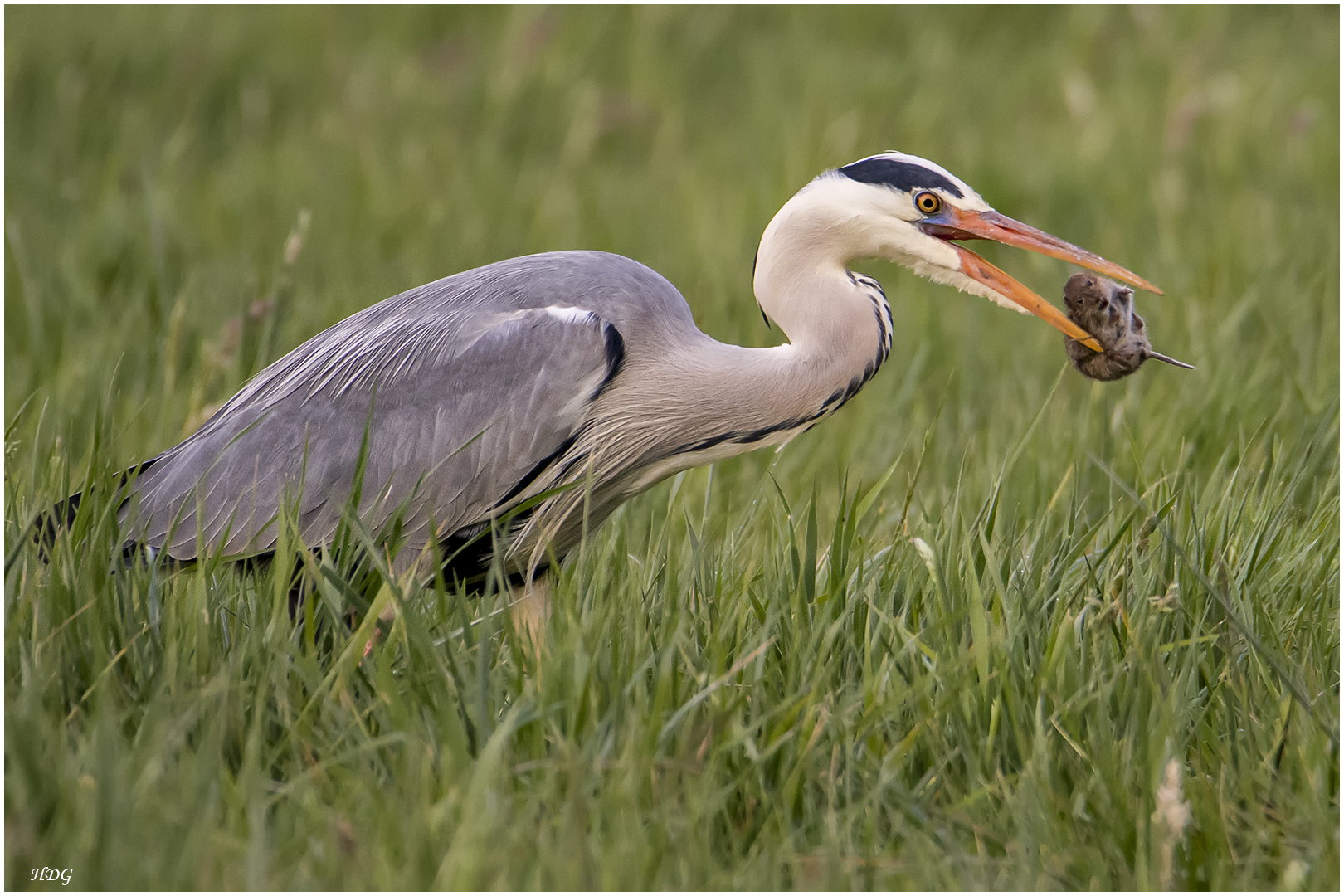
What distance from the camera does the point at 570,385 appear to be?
2994 mm

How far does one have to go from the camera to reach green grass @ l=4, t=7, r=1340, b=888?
2.00 m

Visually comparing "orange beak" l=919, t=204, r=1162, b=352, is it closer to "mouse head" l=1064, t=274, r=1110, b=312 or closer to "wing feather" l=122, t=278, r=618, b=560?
"mouse head" l=1064, t=274, r=1110, b=312

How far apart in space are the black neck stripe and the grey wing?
0.67 m

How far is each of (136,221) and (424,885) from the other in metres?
4.40

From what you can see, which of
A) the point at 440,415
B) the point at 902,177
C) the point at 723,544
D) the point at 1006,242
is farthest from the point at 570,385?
the point at 1006,242

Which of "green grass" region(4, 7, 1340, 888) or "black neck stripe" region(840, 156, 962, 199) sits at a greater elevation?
"black neck stripe" region(840, 156, 962, 199)

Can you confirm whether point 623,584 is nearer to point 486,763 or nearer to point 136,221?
point 486,763

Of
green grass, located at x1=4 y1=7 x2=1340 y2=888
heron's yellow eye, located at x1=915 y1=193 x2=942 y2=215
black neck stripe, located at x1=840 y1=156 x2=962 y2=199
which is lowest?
green grass, located at x1=4 y1=7 x2=1340 y2=888

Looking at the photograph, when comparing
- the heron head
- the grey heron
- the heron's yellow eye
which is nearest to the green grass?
the grey heron

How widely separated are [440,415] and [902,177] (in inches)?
46.0

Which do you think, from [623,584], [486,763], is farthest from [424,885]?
[623,584]

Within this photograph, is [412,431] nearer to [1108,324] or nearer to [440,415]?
[440,415]

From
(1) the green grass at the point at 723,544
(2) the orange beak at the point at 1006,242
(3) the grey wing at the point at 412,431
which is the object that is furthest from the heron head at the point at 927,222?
(3) the grey wing at the point at 412,431

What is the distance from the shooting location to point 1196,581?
264 centimetres
